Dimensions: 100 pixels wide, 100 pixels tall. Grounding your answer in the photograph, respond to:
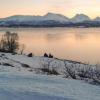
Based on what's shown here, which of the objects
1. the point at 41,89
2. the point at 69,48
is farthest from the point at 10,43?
the point at 41,89

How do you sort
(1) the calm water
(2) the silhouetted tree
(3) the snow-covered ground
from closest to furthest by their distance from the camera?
(3) the snow-covered ground < (1) the calm water < (2) the silhouetted tree

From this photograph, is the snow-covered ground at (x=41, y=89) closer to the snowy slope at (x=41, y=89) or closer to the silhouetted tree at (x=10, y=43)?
the snowy slope at (x=41, y=89)

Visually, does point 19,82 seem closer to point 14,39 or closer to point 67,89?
point 67,89

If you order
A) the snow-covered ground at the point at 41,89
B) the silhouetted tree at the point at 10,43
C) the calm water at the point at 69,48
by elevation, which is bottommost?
the calm water at the point at 69,48

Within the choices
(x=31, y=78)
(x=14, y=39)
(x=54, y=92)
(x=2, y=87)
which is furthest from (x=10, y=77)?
(x=14, y=39)

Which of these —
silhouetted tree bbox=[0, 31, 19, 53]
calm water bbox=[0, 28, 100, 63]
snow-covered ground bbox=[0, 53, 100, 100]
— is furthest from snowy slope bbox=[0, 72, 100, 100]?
silhouetted tree bbox=[0, 31, 19, 53]

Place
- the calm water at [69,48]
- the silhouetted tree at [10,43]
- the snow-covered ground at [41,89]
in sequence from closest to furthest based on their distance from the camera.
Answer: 1. the snow-covered ground at [41,89]
2. the calm water at [69,48]
3. the silhouetted tree at [10,43]

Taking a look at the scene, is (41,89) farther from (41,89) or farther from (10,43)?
(10,43)

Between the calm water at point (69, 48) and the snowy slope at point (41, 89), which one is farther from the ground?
the snowy slope at point (41, 89)

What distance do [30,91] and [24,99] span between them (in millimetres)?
448

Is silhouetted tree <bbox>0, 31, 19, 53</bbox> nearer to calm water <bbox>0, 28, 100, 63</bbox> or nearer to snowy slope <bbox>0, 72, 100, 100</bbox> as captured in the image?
calm water <bbox>0, 28, 100, 63</bbox>

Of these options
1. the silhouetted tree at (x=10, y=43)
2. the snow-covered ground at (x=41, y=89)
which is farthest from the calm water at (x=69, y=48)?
the snow-covered ground at (x=41, y=89)

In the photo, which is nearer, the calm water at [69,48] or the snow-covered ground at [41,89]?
the snow-covered ground at [41,89]

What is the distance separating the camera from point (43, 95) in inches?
259
